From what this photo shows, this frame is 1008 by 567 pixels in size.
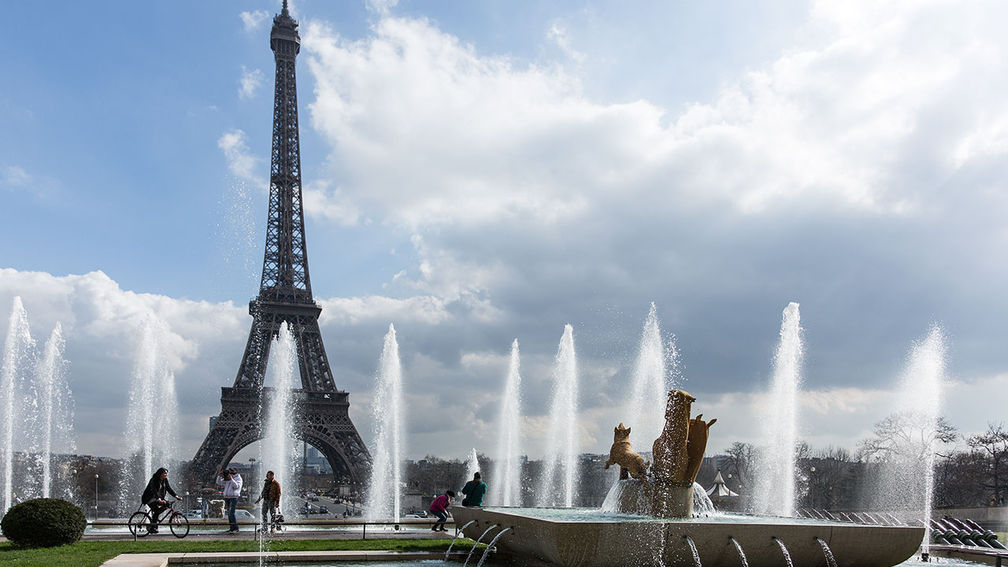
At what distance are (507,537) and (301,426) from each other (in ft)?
161

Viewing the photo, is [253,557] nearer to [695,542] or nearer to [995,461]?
[695,542]

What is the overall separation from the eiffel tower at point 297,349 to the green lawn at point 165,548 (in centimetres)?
4313

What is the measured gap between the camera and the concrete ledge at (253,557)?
11.4m

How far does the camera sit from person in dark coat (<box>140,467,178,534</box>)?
15477mm

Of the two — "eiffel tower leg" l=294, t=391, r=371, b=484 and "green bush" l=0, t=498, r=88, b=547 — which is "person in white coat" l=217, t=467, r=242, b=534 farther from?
"eiffel tower leg" l=294, t=391, r=371, b=484

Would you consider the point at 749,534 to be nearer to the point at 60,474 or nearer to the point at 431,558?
the point at 431,558

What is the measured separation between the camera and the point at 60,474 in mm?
62875

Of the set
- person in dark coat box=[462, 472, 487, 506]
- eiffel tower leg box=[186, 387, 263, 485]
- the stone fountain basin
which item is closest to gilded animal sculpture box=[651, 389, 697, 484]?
the stone fountain basin

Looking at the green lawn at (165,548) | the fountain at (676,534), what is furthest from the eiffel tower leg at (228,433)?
the fountain at (676,534)

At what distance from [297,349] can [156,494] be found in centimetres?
4736

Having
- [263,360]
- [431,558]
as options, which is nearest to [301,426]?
[263,360]

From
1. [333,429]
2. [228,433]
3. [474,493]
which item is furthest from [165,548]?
[333,429]

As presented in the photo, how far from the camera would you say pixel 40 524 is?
43.0 feet

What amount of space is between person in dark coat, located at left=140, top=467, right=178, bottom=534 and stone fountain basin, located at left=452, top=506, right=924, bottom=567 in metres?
7.55
